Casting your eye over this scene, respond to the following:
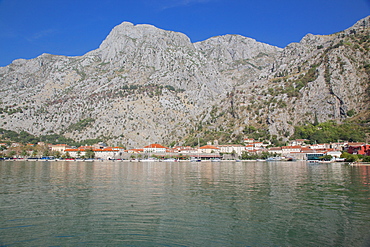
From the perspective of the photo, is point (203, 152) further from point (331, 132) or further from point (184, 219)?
point (184, 219)

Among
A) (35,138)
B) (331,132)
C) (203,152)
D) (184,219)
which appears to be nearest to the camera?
(184,219)

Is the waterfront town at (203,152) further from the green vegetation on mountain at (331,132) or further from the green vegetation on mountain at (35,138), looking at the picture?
the green vegetation on mountain at (35,138)

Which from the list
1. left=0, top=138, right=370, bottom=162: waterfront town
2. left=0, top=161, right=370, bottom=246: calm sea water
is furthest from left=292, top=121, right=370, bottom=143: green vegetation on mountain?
left=0, top=161, right=370, bottom=246: calm sea water

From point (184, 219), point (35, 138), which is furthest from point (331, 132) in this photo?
point (35, 138)

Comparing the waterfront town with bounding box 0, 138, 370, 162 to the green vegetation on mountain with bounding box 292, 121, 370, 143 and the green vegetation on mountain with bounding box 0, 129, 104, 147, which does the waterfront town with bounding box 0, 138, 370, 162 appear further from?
the green vegetation on mountain with bounding box 0, 129, 104, 147

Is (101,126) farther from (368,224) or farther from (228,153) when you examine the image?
(368,224)

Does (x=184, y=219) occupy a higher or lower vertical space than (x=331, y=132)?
lower

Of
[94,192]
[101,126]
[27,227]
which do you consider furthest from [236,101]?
[27,227]

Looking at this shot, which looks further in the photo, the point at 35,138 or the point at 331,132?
the point at 35,138

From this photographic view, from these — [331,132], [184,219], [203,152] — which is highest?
[331,132]

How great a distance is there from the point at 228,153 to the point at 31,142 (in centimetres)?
12100

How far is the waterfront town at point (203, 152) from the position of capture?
124m

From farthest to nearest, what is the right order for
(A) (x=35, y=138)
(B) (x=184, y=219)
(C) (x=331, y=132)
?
(A) (x=35, y=138) → (C) (x=331, y=132) → (B) (x=184, y=219)

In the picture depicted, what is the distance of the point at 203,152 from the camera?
14250 centimetres
